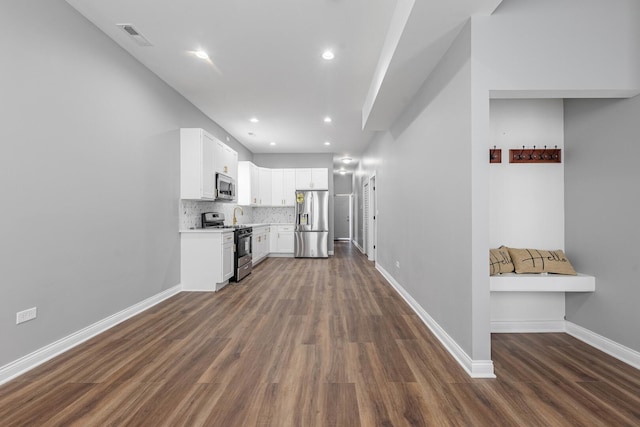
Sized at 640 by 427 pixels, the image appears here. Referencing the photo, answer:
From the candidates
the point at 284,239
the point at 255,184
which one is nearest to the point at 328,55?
the point at 255,184

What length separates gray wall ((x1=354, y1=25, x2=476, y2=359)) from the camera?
2035mm

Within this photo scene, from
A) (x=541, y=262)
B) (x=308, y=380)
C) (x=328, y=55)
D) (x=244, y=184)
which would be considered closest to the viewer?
(x=308, y=380)

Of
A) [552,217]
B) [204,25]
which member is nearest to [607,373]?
[552,217]

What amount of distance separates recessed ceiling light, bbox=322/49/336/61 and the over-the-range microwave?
99.7 inches

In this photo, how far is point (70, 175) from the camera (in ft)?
7.66

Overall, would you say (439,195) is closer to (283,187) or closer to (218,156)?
(218,156)

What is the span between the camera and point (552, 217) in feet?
8.56

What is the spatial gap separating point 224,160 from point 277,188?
262 cm

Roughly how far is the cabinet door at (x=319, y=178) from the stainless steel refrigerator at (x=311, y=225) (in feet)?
1.20

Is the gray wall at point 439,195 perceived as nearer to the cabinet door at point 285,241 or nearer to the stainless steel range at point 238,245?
the stainless steel range at point 238,245

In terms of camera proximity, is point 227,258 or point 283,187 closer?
point 227,258

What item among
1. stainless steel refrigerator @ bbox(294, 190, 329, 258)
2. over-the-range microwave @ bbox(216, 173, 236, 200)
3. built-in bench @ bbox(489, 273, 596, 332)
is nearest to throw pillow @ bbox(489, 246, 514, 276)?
built-in bench @ bbox(489, 273, 596, 332)

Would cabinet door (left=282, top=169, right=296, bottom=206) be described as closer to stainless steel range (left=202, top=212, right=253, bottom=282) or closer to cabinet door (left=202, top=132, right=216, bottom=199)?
stainless steel range (left=202, top=212, right=253, bottom=282)

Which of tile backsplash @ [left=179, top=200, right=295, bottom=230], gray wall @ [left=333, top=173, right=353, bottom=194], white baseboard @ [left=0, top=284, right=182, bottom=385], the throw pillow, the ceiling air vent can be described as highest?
the ceiling air vent
